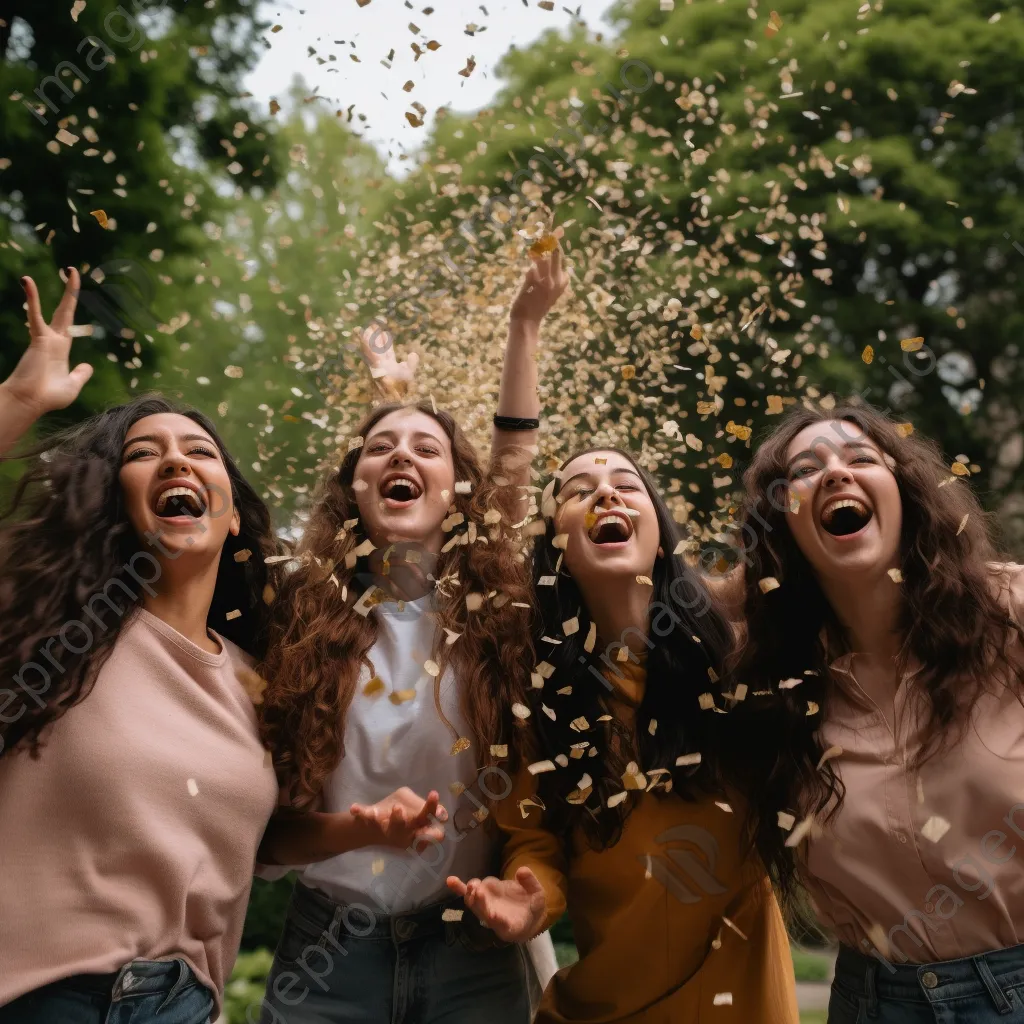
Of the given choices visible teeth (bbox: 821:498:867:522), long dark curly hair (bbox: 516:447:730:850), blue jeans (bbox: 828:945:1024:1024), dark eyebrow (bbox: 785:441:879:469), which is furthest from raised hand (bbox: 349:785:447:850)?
dark eyebrow (bbox: 785:441:879:469)

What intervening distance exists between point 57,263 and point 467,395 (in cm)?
428

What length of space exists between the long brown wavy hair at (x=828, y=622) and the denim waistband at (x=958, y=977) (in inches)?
14.8

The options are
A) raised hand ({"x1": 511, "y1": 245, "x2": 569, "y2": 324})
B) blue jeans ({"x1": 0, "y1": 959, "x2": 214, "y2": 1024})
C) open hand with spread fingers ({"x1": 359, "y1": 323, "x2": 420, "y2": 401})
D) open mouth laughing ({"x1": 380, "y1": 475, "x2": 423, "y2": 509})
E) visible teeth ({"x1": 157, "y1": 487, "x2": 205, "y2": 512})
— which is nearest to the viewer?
blue jeans ({"x1": 0, "y1": 959, "x2": 214, "y2": 1024})

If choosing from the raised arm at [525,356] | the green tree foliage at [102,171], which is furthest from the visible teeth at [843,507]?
the green tree foliage at [102,171]

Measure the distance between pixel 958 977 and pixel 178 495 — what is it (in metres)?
2.19

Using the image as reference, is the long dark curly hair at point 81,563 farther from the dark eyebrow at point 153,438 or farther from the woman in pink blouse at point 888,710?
the woman in pink blouse at point 888,710

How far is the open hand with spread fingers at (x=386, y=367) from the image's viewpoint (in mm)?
4301

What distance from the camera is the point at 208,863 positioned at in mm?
2773

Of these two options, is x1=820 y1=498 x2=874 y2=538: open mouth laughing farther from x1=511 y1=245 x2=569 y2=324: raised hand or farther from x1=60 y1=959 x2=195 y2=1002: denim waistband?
x1=60 y1=959 x2=195 y2=1002: denim waistband

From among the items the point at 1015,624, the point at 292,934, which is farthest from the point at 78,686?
the point at 1015,624

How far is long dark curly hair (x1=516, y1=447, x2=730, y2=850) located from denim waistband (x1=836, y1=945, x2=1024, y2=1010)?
65cm

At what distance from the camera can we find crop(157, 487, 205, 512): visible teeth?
10.3ft

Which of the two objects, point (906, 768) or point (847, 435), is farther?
point (847, 435)

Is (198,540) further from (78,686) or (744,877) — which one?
(744,877)
